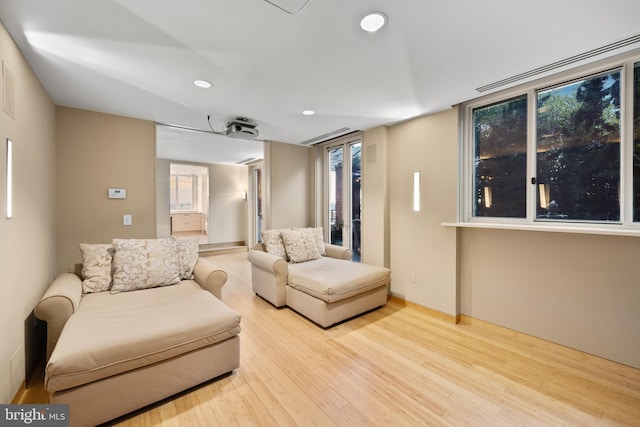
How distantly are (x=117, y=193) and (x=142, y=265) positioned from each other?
1.26 meters

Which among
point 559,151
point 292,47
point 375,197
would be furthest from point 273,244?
point 559,151

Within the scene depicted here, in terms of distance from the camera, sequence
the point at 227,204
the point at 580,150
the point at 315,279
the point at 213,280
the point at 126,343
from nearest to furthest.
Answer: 1. the point at 126,343
2. the point at 580,150
3. the point at 213,280
4. the point at 315,279
5. the point at 227,204

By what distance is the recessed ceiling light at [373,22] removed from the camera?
159 centimetres

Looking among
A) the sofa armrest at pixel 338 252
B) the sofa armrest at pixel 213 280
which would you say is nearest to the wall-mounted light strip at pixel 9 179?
the sofa armrest at pixel 213 280

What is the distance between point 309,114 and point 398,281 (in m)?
2.54

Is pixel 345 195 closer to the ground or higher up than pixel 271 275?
higher up

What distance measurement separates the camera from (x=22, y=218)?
1958 millimetres

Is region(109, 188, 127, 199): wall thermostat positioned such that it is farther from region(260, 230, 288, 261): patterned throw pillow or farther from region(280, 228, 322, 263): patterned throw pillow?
region(280, 228, 322, 263): patterned throw pillow

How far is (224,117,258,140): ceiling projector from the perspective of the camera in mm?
3490

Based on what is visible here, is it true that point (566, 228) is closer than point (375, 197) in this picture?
Yes

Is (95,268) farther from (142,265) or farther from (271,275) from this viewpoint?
(271,275)

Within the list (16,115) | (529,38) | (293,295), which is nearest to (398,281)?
(293,295)

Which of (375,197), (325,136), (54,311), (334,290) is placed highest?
(325,136)

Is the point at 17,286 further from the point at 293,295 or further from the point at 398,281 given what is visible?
the point at 398,281
